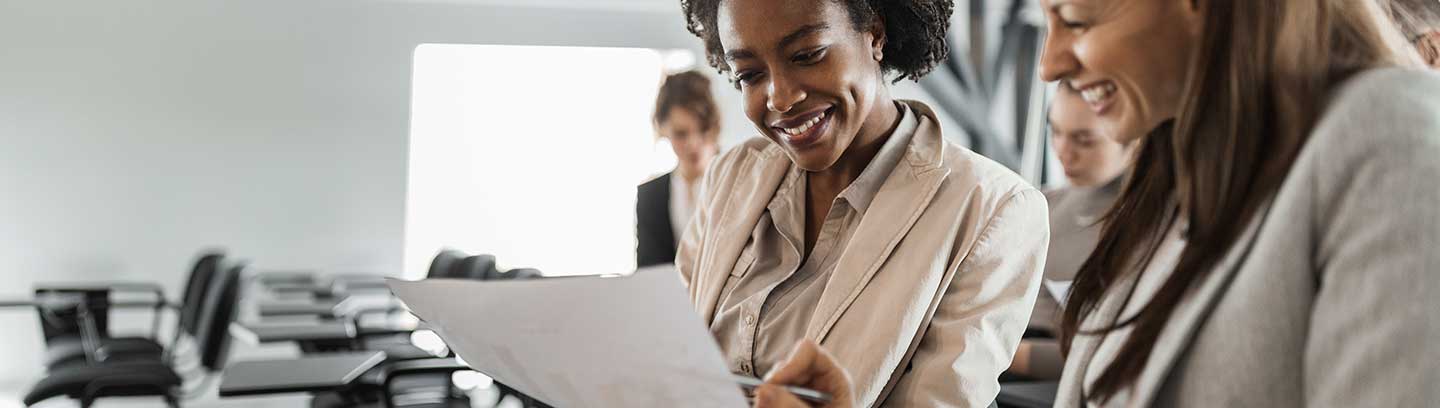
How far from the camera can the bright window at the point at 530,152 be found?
23.6 ft

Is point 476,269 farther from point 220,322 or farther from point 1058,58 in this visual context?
point 1058,58

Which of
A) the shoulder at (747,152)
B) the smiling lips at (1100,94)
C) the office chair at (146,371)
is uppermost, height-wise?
the smiling lips at (1100,94)

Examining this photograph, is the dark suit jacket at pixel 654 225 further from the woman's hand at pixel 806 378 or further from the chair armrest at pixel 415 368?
the woman's hand at pixel 806 378

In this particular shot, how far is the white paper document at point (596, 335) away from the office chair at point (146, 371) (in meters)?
3.34

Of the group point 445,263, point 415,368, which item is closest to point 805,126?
point 415,368

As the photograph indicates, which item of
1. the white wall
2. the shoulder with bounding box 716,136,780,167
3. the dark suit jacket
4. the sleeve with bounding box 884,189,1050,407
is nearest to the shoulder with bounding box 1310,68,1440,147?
the sleeve with bounding box 884,189,1050,407

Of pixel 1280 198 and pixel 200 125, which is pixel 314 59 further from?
pixel 1280 198

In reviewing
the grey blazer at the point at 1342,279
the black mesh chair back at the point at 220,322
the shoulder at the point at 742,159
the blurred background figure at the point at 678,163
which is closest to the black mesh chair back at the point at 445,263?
the black mesh chair back at the point at 220,322

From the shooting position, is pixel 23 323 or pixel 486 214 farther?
pixel 486 214

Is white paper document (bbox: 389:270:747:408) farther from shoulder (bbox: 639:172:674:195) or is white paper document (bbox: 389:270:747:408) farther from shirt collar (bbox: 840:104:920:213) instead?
shoulder (bbox: 639:172:674:195)

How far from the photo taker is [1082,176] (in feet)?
10.2

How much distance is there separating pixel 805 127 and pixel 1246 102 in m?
0.67

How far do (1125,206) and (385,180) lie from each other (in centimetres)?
657

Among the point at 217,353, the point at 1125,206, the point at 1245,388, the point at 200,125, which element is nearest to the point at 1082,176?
the point at 1125,206
